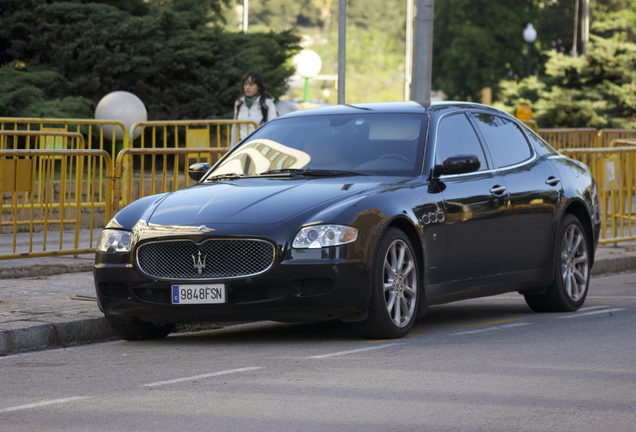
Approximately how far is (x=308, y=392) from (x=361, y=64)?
358ft

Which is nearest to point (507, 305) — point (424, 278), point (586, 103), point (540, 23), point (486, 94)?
point (424, 278)

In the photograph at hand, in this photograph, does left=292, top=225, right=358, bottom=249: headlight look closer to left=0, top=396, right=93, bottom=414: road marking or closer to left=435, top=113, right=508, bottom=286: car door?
left=435, top=113, right=508, bottom=286: car door

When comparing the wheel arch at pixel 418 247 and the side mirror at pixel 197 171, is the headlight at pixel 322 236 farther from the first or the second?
the side mirror at pixel 197 171

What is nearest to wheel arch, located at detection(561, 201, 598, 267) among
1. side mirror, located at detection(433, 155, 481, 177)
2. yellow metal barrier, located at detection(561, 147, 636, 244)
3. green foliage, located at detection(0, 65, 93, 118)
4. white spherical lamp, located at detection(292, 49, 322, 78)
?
side mirror, located at detection(433, 155, 481, 177)

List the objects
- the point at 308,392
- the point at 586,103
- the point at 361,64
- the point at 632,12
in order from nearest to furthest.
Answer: the point at 308,392 → the point at 586,103 → the point at 632,12 → the point at 361,64

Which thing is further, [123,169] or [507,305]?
[123,169]

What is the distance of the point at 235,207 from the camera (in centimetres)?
880

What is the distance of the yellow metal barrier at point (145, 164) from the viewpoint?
13109 millimetres

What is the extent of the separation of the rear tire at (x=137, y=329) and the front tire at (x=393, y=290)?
147 cm

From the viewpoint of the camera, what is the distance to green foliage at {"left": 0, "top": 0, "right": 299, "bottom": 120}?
2275 cm

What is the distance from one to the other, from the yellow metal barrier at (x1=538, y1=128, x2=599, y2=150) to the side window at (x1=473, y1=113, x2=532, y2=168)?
11.4 m

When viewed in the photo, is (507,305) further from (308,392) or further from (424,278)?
(308,392)

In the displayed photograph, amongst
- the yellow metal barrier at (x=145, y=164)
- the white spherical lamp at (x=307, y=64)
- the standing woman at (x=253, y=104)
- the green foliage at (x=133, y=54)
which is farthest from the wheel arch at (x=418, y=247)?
the white spherical lamp at (x=307, y=64)

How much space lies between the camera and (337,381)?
7.25m
